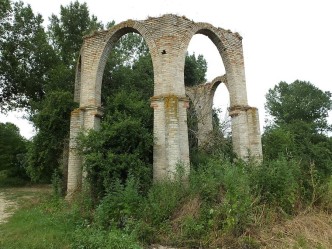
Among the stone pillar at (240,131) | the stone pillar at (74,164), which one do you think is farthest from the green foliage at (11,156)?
the stone pillar at (240,131)

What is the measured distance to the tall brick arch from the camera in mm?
8773

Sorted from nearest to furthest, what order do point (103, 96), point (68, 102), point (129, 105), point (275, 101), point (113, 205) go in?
point (113, 205), point (129, 105), point (68, 102), point (103, 96), point (275, 101)

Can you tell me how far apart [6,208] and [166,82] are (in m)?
6.93

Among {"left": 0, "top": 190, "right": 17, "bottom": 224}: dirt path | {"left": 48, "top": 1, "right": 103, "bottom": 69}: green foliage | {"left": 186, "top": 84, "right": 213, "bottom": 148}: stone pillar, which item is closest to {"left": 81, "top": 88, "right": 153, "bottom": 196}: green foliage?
{"left": 0, "top": 190, "right": 17, "bottom": 224}: dirt path

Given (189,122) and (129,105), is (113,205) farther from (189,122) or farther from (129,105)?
(189,122)

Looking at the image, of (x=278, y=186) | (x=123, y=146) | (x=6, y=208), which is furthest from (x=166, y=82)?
(x=6, y=208)

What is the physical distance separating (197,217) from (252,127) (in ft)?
17.8

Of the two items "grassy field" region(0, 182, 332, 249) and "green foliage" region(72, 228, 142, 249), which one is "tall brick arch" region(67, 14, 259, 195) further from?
"green foliage" region(72, 228, 142, 249)

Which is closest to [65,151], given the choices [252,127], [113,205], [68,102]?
[68,102]

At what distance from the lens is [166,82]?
9188 mm

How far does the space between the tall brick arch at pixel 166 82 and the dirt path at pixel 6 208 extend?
193 centimetres

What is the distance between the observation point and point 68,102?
11.9 metres

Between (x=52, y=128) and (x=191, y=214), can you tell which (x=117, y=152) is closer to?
(x=191, y=214)

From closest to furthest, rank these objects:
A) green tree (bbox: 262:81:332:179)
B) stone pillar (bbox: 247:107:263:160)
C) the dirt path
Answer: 1. the dirt path
2. stone pillar (bbox: 247:107:263:160)
3. green tree (bbox: 262:81:332:179)
